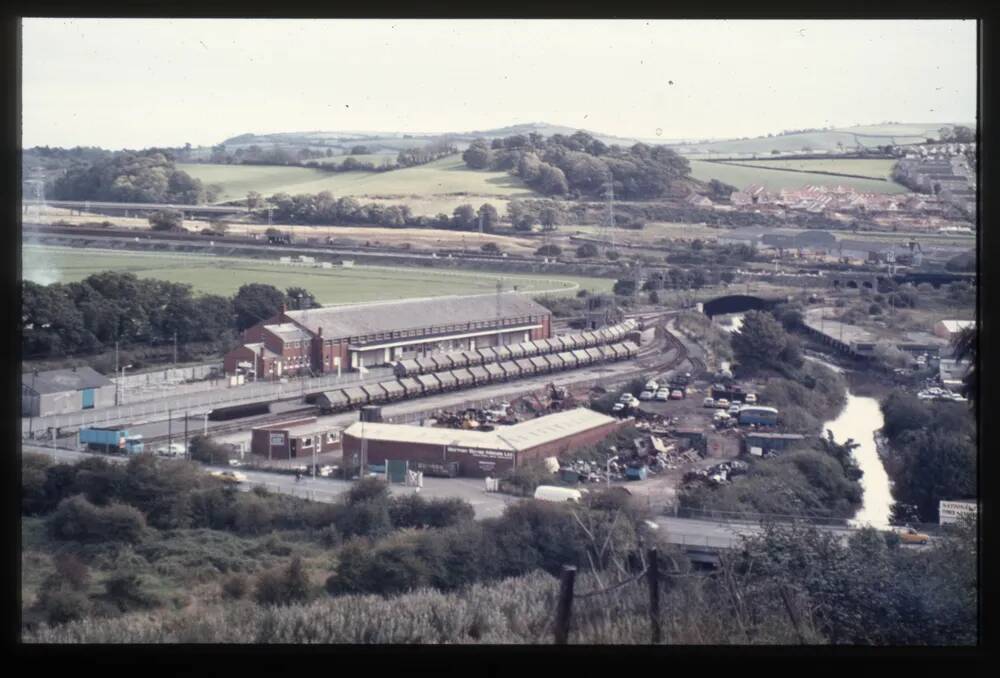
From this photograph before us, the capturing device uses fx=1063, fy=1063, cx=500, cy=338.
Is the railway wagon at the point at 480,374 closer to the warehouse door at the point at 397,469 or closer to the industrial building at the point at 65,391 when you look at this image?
the warehouse door at the point at 397,469

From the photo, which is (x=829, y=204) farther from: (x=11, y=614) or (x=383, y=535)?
(x=11, y=614)

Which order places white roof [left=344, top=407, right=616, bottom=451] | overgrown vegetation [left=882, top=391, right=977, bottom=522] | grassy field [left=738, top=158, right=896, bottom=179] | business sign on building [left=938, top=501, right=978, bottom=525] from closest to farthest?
business sign on building [left=938, top=501, right=978, bottom=525], overgrown vegetation [left=882, top=391, right=977, bottom=522], white roof [left=344, top=407, right=616, bottom=451], grassy field [left=738, top=158, right=896, bottom=179]

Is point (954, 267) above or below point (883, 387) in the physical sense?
above

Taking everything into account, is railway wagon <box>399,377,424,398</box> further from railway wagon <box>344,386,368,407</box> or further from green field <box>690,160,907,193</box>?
green field <box>690,160,907,193</box>

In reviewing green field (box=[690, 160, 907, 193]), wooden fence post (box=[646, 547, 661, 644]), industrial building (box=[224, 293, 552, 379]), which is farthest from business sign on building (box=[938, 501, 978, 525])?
industrial building (box=[224, 293, 552, 379])

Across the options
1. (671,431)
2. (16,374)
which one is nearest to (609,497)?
(671,431)

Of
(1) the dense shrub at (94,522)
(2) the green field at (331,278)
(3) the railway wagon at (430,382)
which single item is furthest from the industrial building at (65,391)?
(3) the railway wagon at (430,382)

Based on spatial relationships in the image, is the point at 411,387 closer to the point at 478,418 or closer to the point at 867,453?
the point at 478,418
